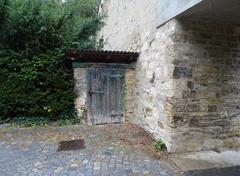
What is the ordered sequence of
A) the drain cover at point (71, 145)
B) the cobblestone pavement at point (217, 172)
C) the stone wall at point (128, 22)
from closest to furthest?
the cobblestone pavement at point (217, 172) → the drain cover at point (71, 145) → the stone wall at point (128, 22)

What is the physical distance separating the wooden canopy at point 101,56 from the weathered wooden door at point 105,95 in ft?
0.78

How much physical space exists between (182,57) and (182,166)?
185 cm

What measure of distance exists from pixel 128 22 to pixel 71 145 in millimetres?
4359

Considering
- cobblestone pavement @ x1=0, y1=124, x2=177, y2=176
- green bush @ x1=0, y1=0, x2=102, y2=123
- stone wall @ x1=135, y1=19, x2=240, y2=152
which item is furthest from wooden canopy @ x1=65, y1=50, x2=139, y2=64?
cobblestone pavement @ x1=0, y1=124, x2=177, y2=176

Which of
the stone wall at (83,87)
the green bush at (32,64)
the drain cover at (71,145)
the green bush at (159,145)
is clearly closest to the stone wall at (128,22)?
the stone wall at (83,87)

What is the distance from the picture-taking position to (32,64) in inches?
248

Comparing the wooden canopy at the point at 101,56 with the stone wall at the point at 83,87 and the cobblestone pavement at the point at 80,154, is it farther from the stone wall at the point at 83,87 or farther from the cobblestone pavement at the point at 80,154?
the cobblestone pavement at the point at 80,154

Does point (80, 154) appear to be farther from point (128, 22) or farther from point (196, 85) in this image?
point (128, 22)

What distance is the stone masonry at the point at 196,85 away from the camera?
4367 millimetres

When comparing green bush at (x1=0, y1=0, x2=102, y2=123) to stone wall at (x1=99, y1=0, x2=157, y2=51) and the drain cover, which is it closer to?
the drain cover

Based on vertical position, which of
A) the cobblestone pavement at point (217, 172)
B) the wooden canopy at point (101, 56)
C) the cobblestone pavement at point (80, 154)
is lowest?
the cobblestone pavement at point (217, 172)

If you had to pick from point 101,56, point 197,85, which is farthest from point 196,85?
point 101,56

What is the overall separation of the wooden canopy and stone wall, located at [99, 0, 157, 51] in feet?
1.12

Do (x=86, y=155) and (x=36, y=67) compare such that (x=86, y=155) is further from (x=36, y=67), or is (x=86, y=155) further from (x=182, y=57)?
(x=36, y=67)
